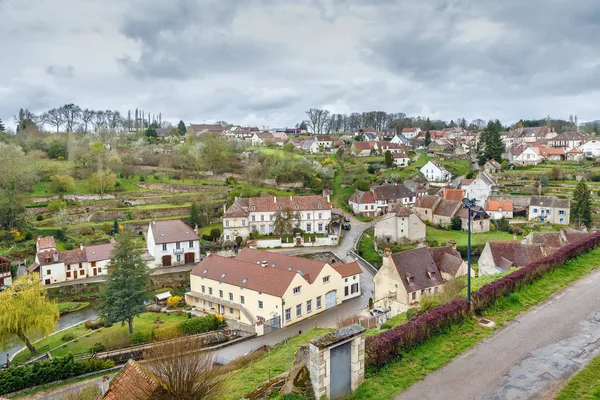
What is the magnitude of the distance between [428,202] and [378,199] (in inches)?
280

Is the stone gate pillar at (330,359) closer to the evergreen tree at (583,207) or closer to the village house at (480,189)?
the evergreen tree at (583,207)

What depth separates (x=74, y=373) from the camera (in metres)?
23.3

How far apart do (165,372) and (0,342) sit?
20432mm

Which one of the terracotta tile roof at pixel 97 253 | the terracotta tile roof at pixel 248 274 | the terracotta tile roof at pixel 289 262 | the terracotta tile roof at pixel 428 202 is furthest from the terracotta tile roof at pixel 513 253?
the terracotta tile roof at pixel 97 253

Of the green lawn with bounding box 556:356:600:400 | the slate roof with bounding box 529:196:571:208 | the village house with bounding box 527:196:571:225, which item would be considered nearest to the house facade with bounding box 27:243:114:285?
the green lawn with bounding box 556:356:600:400

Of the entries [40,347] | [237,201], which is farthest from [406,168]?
[40,347]

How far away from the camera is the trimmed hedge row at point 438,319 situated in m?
11.5

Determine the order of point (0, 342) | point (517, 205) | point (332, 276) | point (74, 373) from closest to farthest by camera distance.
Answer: point (74, 373) < point (0, 342) < point (332, 276) < point (517, 205)

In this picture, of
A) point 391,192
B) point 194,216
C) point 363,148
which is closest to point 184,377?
point 194,216

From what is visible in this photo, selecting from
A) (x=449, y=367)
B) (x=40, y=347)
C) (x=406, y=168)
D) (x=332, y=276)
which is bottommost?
(x=40, y=347)

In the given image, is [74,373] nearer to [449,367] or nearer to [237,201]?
[449,367]

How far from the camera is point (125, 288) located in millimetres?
28875

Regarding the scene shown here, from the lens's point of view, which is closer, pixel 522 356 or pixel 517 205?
pixel 522 356

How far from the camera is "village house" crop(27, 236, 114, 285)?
3994cm
